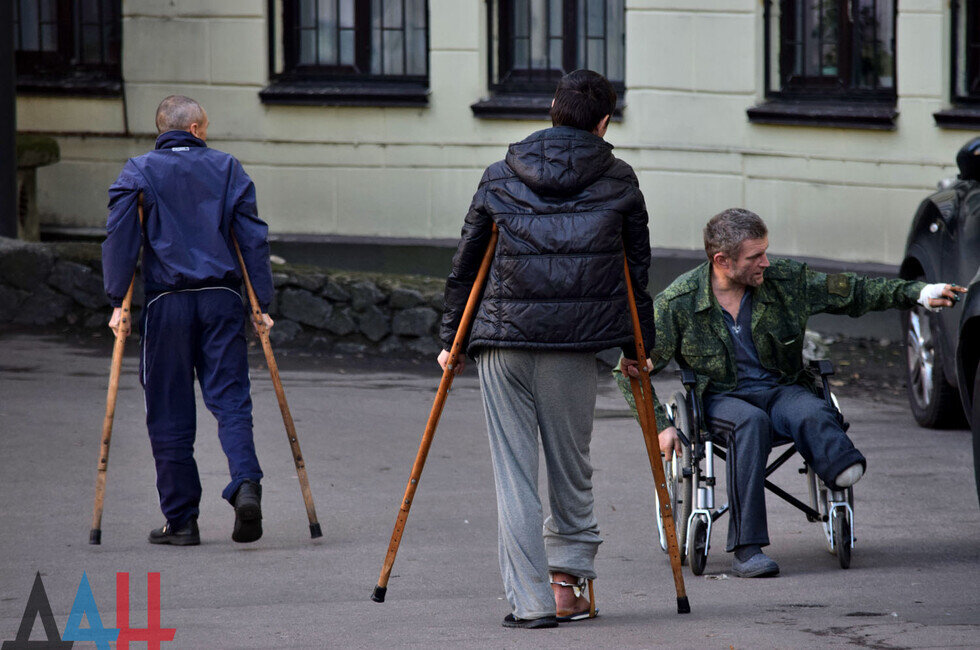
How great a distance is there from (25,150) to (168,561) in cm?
719

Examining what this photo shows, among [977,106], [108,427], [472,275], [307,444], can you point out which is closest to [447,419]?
[307,444]

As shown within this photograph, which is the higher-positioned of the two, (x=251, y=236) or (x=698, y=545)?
Answer: (x=251, y=236)

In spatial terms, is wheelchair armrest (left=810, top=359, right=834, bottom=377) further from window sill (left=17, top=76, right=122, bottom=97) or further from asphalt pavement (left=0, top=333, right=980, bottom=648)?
window sill (left=17, top=76, right=122, bottom=97)

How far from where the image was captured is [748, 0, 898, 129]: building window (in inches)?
452

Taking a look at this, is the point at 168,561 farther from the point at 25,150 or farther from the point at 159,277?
the point at 25,150

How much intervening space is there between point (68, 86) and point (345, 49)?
8.08 ft

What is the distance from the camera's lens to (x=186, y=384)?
20.4 ft

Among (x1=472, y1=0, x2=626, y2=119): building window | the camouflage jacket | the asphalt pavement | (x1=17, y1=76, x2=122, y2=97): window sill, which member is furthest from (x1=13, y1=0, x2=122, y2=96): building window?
the camouflage jacket

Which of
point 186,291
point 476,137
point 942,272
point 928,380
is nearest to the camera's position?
point 186,291

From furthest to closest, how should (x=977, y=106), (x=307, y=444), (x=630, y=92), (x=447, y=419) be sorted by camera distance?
(x=630, y=92) → (x=977, y=106) → (x=447, y=419) → (x=307, y=444)

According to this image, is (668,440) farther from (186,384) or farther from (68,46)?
(68,46)

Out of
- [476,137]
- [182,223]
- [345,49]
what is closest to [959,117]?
A: [476,137]

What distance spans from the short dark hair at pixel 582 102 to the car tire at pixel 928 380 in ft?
12.9

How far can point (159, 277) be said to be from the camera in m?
6.14
